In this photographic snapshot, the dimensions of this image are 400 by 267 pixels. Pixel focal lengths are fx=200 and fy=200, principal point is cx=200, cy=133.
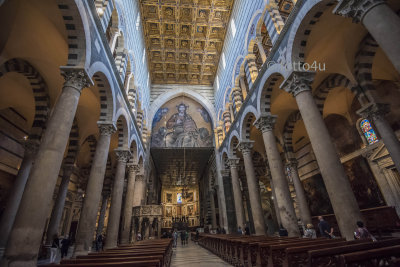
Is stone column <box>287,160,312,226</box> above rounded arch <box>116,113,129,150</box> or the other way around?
the other way around

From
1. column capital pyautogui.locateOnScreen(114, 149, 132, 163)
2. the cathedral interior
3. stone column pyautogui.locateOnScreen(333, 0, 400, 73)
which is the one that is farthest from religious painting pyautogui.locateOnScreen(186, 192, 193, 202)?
stone column pyautogui.locateOnScreen(333, 0, 400, 73)

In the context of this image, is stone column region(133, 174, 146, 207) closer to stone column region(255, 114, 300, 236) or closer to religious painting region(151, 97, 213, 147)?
religious painting region(151, 97, 213, 147)

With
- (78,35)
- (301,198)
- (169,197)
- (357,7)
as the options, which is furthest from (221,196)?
(169,197)

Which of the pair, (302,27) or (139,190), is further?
(139,190)

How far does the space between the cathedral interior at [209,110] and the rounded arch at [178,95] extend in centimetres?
24

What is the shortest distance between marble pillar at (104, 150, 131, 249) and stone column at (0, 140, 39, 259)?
3451 mm

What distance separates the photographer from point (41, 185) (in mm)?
4262

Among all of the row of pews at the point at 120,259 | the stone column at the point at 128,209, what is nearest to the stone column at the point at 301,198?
the stone column at the point at 128,209

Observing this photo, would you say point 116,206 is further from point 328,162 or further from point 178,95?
point 178,95

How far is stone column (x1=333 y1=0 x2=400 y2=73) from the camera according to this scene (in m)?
3.75

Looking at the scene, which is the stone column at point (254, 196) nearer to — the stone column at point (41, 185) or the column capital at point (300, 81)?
the column capital at point (300, 81)

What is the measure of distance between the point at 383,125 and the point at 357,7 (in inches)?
230

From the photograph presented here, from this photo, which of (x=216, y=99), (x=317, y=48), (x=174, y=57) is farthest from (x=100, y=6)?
(x=216, y=99)

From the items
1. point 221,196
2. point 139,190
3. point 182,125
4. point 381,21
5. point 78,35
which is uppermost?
point 182,125
